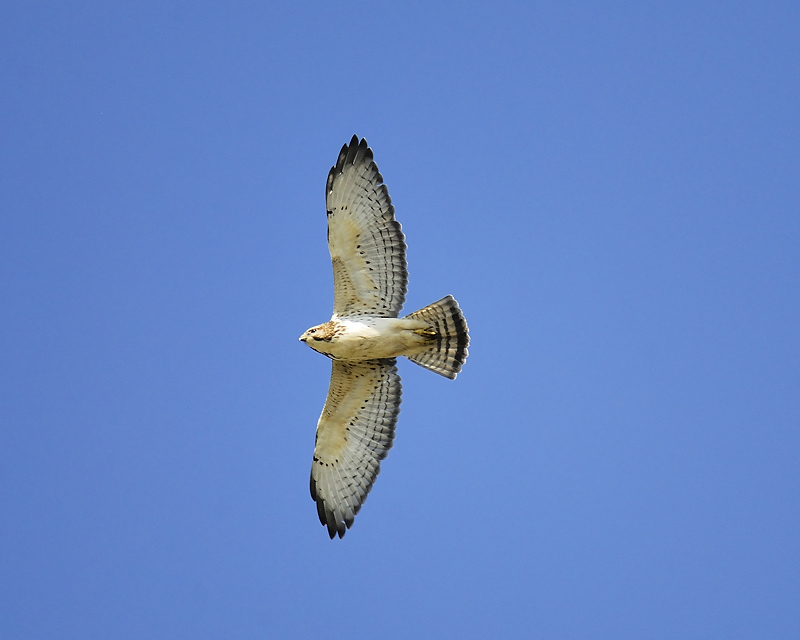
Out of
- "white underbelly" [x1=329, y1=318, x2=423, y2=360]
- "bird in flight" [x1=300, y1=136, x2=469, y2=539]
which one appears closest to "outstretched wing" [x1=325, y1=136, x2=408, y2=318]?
"bird in flight" [x1=300, y1=136, x2=469, y2=539]

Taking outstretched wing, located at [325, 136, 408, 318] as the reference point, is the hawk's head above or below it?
below

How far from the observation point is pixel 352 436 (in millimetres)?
10594

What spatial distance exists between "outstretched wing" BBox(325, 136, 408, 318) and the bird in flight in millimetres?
11

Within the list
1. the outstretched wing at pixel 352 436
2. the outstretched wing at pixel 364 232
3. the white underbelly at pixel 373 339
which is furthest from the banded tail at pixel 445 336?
the outstretched wing at pixel 352 436

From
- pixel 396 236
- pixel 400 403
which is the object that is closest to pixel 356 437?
pixel 400 403

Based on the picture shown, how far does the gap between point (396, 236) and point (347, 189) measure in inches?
28.4

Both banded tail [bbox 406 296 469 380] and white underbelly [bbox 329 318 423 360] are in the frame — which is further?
banded tail [bbox 406 296 469 380]

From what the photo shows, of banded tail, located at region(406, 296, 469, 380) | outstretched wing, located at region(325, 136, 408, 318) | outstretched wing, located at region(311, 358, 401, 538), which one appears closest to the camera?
Result: outstretched wing, located at region(325, 136, 408, 318)

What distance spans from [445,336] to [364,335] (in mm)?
906

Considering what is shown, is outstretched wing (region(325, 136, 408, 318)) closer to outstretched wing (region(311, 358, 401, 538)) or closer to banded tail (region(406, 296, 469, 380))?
banded tail (region(406, 296, 469, 380))

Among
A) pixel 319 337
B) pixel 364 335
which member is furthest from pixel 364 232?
pixel 319 337

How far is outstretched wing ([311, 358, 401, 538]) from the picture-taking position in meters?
10.4

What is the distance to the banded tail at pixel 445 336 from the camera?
9.96m

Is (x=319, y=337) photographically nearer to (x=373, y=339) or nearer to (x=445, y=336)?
(x=373, y=339)
